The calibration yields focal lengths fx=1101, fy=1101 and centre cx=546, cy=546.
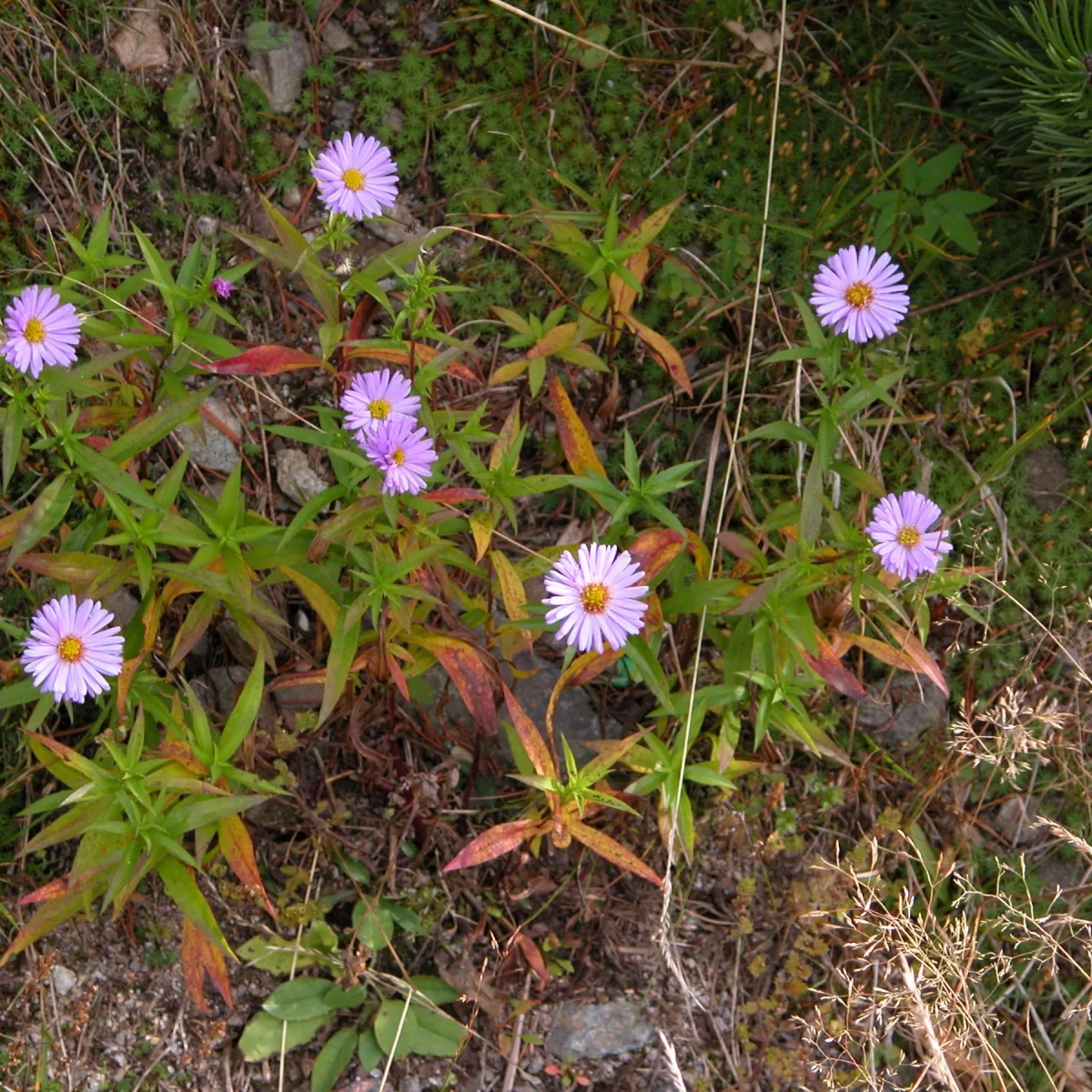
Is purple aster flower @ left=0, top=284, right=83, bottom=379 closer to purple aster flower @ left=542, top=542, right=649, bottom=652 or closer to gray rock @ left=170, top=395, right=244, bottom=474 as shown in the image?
gray rock @ left=170, top=395, right=244, bottom=474

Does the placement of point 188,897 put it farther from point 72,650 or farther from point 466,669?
point 466,669

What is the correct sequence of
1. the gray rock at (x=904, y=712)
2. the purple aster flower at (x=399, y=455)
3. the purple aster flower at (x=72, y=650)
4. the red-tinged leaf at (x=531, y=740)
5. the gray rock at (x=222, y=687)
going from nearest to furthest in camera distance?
the purple aster flower at (x=399, y=455) < the purple aster flower at (x=72, y=650) < the red-tinged leaf at (x=531, y=740) < the gray rock at (x=222, y=687) < the gray rock at (x=904, y=712)

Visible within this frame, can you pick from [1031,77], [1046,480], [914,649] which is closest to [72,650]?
[914,649]

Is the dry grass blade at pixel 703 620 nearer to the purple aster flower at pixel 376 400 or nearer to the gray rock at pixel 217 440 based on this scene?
the purple aster flower at pixel 376 400

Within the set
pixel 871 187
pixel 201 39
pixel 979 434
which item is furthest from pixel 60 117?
pixel 979 434

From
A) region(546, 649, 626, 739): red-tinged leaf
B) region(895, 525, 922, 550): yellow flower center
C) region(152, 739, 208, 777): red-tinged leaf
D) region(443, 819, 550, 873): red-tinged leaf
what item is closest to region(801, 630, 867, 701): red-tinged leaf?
region(895, 525, 922, 550): yellow flower center

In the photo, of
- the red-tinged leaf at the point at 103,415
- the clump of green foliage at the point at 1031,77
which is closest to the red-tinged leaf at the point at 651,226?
the clump of green foliage at the point at 1031,77
